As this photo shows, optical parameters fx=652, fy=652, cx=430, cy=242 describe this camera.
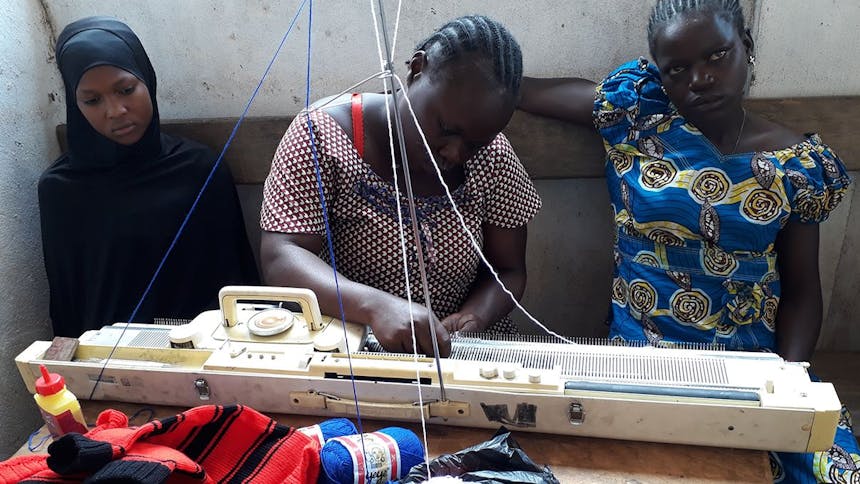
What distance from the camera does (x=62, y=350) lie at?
109cm

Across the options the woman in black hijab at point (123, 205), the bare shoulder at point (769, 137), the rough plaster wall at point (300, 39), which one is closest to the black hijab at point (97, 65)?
the woman in black hijab at point (123, 205)

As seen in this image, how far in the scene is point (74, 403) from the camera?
95 cm

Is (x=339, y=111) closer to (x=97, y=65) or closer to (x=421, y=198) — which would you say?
(x=421, y=198)

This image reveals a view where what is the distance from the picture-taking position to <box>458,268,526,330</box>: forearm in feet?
4.86

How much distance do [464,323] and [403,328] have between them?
349 mm

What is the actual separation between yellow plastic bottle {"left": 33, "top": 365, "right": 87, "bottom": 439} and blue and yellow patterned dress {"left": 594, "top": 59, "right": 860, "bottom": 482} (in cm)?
113

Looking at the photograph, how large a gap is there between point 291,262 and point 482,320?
0.45 metres

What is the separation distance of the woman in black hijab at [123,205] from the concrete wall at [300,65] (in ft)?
0.43

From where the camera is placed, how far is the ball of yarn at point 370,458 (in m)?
0.83

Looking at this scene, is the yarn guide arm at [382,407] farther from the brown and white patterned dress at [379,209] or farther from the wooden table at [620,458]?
the brown and white patterned dress at [379,209]

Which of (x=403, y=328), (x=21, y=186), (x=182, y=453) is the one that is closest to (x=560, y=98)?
(x=403, y=328)

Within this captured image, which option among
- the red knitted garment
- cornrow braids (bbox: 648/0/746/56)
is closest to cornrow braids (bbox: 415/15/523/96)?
cornrow braids (bbox: 648/0/746/56)

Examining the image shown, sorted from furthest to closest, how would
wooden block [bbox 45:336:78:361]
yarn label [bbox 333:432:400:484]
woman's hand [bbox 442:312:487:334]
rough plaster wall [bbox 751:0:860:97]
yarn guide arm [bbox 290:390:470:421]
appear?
1. rough plaster wall [bbox 751:0:860:97]
2. woman's hand [bbox 442:312:487:334]
3. wooden block [bbox 45:336:78:361]
4. yarn guide arm [bbox 290:390:470:421]
5. yarn label [bbox 333:432:400:484]

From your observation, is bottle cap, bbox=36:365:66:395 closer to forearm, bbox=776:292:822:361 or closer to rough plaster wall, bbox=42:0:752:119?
rough plaster wall, bbox=42:0:752:119
